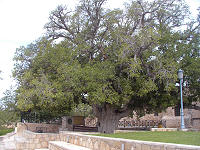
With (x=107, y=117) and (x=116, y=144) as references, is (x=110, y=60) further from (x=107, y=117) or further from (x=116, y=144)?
(x=116, y=144)

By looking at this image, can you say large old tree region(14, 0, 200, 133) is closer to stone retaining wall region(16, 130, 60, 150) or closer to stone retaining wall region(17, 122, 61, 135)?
stone retaining wall region(16, 130, 60, 150)

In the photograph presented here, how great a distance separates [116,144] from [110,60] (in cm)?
992

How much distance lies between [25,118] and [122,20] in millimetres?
20189

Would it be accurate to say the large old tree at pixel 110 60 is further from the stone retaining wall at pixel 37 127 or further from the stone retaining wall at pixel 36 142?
the stone retaining wall at pixel 37 127

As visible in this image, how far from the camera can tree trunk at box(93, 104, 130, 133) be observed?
61.1 ft

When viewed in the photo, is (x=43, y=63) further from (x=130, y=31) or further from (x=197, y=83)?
(x=197, y=83)

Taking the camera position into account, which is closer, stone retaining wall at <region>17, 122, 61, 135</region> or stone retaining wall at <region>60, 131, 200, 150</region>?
stone retaining wall at <region>60, 131, 200, 150</region>

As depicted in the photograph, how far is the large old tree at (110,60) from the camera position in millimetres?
16062

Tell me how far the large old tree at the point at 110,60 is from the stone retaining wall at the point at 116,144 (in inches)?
173

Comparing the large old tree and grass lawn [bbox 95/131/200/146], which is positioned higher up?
the large old tree

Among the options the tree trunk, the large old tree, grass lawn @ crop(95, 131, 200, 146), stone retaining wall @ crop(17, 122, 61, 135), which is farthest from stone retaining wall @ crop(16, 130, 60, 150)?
stone retaining wall @ crop(17, 122, 61, 135)

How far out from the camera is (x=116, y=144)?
8328 mm

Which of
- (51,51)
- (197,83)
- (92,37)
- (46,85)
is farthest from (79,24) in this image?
(197,83)

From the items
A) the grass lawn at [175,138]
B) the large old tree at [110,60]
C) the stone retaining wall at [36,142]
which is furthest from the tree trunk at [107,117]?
the grass lawn at [175,138]
